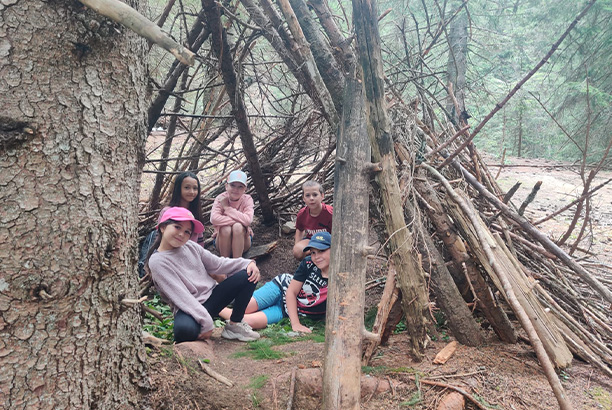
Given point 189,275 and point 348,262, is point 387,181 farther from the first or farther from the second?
point 189,275

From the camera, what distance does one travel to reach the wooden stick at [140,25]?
122 centimetres

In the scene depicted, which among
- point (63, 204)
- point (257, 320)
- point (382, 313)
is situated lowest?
point (257, 320)

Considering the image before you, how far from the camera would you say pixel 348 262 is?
2.13 metres

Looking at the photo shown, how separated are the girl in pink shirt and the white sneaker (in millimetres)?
1438

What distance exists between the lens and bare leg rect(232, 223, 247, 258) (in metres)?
4.45

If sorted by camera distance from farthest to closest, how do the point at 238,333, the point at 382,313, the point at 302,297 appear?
the point at 302,297 → the point at 238,333 → the point at 382,313

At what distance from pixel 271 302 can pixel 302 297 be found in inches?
16.0

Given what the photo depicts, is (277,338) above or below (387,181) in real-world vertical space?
below

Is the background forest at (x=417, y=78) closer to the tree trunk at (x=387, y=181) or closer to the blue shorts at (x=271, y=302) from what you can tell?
the tree trunk at (x=387, y=181)

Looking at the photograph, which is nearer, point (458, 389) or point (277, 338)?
point (458, 389)

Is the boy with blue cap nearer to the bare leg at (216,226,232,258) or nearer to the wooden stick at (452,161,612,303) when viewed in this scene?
the bare leg at (216,226,232,258)

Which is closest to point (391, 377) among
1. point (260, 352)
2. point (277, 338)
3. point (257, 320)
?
point (260, 352)

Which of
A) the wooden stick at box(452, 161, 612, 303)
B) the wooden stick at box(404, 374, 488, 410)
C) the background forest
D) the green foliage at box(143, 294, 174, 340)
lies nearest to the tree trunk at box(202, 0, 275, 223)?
the background forest

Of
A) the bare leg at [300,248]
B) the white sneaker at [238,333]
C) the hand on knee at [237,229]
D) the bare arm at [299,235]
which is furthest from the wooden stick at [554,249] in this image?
the hand on knee at [237,229]
